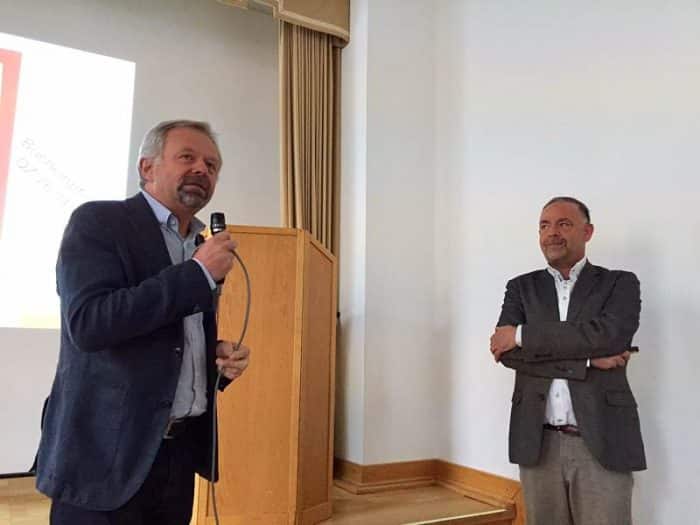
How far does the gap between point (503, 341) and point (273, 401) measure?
40.4 inches

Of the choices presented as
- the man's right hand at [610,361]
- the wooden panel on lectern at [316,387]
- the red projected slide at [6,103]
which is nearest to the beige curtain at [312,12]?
the red projected slide at [6,103]

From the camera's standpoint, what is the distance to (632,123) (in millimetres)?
2723

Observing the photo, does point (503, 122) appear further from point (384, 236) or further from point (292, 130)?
point (292, 130)

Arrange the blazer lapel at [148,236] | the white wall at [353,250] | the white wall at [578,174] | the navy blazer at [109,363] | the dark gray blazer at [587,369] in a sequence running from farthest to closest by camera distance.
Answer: the white wall at [353,250]
the white wall at [578,174]
the dark gray blazer at [587,369]
the blazer lapel at [148,236]
the navy blazer at [109,363]

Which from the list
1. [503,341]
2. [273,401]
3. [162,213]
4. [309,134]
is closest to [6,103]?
[309,134]

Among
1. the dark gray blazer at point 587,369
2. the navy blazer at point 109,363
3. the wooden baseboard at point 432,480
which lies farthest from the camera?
the wooden baseboard at point 432,480

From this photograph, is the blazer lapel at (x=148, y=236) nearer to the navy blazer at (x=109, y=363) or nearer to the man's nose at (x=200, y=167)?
the navy blazer at (x=109, y=363)

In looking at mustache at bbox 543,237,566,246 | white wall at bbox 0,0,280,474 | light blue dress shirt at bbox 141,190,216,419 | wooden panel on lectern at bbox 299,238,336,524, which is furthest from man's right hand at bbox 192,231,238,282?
white wall at bbox 0,0,280,474

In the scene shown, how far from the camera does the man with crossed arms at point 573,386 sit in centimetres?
203

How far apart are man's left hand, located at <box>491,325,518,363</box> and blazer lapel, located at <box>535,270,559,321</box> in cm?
16

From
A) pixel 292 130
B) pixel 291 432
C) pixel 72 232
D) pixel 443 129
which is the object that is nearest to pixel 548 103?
pixel 443 129

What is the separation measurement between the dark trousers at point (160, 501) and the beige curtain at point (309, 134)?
7.63ft

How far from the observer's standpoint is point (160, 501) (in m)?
1.25

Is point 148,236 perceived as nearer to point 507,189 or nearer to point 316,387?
point 316,387
